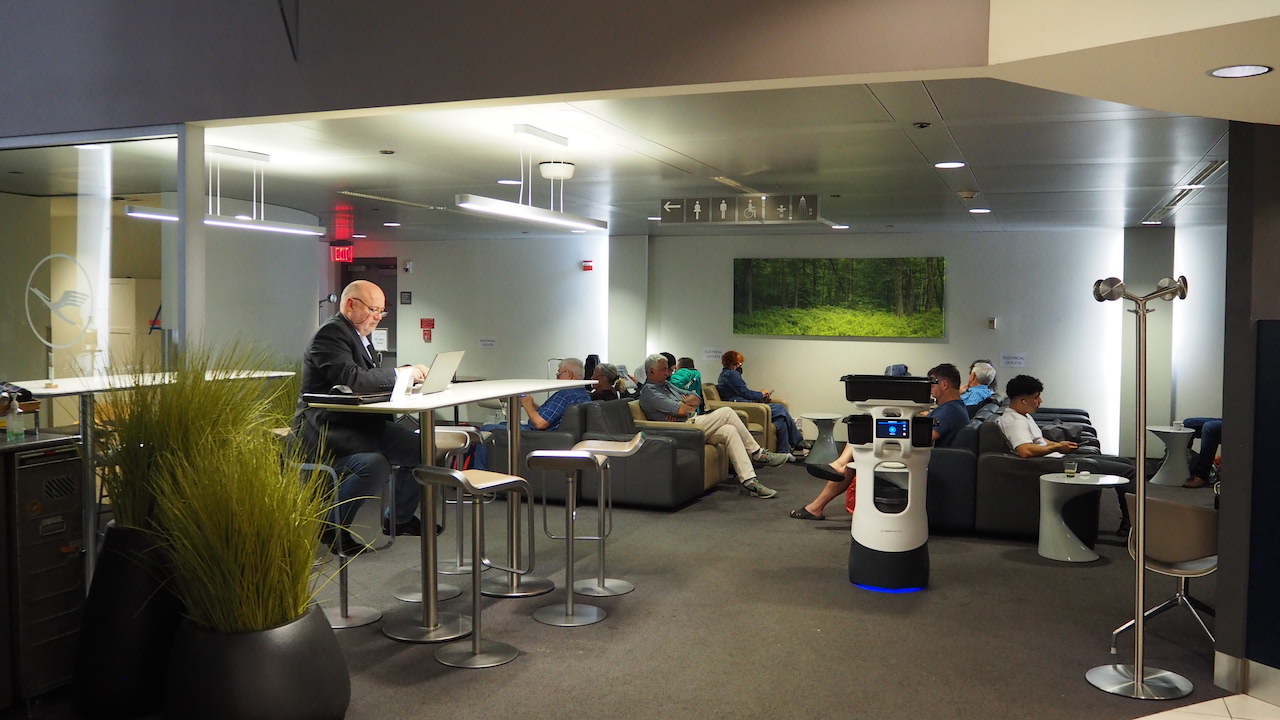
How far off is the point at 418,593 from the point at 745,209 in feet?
13.0

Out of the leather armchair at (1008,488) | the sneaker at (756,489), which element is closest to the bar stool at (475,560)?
the leather armchair at (1008,488)

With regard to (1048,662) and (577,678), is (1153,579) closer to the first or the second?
(1048,662)

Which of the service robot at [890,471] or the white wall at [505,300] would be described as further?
the white wall at [505,300]

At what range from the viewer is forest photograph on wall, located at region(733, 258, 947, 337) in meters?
11.8

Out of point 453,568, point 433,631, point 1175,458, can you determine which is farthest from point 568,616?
point 1175,458

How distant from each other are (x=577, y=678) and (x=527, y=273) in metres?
→ 10.5

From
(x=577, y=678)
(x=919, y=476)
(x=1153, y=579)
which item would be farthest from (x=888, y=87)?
(x=1153, y=579)

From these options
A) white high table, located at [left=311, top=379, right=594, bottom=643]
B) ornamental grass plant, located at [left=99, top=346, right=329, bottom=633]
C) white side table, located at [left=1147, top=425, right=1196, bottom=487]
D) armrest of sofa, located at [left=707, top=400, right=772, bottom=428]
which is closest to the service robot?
→ white high table, located at [left=311, top=379, right=594, bottom=643]

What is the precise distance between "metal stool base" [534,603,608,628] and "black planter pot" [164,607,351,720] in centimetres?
154

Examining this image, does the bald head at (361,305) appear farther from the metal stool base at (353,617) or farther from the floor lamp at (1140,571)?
the floor lamp at (1140,571)

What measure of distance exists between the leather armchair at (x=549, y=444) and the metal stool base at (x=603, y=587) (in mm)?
2093

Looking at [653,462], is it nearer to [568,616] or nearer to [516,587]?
[516,587]

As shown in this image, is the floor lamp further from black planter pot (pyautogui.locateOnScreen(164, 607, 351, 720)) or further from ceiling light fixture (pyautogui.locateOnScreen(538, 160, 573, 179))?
ceiling light fixture (pyautogui.locateOnScreen(538, 160, 573, 179))

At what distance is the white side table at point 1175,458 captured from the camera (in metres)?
9.16
